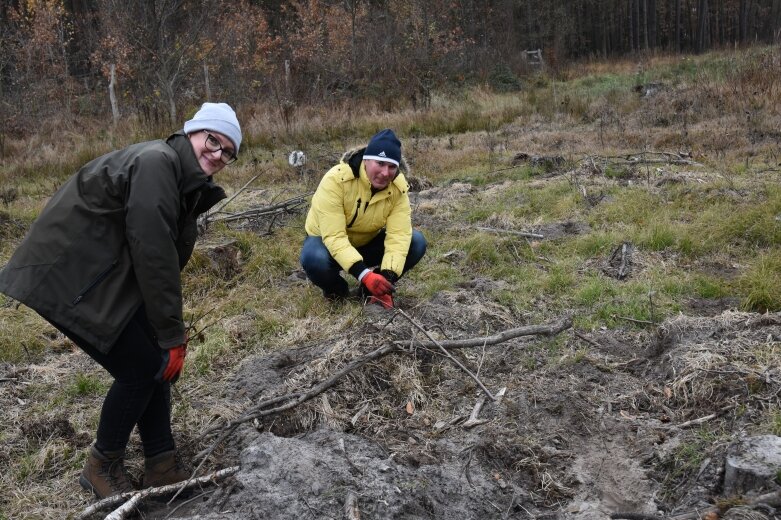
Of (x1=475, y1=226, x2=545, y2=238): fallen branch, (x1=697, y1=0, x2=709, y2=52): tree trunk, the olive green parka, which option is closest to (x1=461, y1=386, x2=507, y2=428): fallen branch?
the olive green parka

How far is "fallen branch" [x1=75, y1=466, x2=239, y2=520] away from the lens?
2.52 meters

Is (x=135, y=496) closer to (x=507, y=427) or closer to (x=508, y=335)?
(x=507, y=427)

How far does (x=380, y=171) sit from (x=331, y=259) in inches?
31.9

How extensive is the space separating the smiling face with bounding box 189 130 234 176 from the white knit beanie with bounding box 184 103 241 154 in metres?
0.02

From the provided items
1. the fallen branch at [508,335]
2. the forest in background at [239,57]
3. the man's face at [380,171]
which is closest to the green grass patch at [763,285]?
the fallen branch at [508,335]

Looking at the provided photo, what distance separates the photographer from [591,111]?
12211 mm

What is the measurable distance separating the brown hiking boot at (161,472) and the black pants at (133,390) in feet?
0.09

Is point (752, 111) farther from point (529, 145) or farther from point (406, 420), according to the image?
point (406, 420)

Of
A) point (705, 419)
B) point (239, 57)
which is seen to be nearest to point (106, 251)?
point (705, 419)

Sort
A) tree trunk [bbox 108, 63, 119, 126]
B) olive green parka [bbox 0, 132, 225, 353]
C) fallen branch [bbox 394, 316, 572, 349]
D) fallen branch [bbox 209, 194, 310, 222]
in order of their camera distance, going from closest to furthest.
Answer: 1. olive green parka [bbox 0, 132, 225, 353]
2. fallen branch [bbox 394, 316, 572, 349]
3. fallen branch [bbox 209, 194, 310, 222]
4. tree trunk [bbox 108, 63, 119, 126]

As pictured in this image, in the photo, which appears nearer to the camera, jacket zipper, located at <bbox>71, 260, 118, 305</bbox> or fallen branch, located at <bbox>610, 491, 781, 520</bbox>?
fallen branch, located at <bbox>610, 491, 781, 520</bbox>

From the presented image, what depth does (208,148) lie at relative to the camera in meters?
2.54

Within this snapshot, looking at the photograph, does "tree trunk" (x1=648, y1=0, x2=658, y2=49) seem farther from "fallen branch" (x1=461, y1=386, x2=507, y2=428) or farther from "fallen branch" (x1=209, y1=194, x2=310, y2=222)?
"fallen branch" (x1=461, y1=386, x2=507, y2=428)

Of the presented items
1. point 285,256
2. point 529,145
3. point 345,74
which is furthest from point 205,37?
point 285,256
